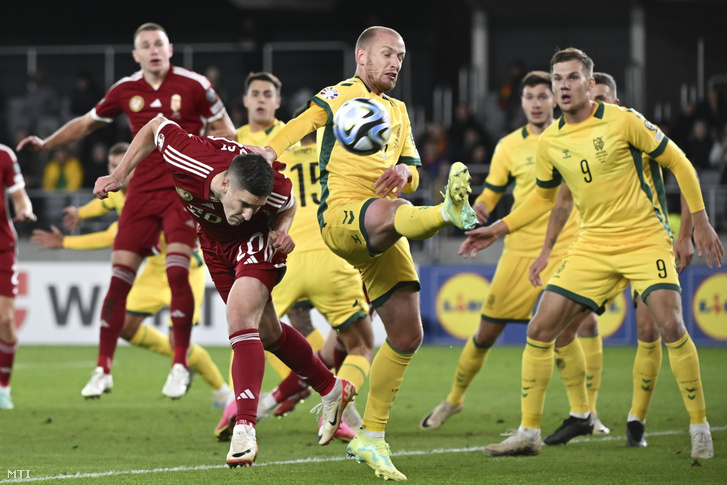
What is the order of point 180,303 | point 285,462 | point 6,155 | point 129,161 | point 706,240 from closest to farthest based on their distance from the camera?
point 129,161
point 706,240
point 285,462
point 180,303
point 6,155

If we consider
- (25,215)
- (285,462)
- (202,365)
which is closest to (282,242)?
(285,462)

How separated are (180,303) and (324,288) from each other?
1.14m

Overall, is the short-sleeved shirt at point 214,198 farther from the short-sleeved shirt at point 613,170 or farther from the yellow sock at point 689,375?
the yellow sock at point 689,375

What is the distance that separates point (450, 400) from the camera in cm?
788

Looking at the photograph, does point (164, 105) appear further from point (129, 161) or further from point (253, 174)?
point (253, 174)

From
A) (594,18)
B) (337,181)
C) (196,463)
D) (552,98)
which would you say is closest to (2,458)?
(196,463)

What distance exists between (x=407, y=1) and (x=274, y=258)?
1808 cm

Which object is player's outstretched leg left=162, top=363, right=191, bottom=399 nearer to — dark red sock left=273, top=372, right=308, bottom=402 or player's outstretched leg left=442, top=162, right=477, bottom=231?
dark red sock left=273, top=372, right=308, bottom=402

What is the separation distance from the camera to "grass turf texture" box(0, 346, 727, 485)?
566cm

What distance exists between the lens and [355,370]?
721cm

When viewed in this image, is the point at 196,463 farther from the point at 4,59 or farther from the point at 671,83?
the point at 4,59

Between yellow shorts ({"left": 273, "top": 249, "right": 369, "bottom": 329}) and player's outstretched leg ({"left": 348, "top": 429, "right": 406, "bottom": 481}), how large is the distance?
166 cm

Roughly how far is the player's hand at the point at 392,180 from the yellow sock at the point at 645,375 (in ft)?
7.76

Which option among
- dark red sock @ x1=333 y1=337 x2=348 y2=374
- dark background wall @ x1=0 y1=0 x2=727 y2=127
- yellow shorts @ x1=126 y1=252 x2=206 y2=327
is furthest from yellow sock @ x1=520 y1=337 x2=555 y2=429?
dark background wall @ x1=0 y1=0 x2=727 y2=127
